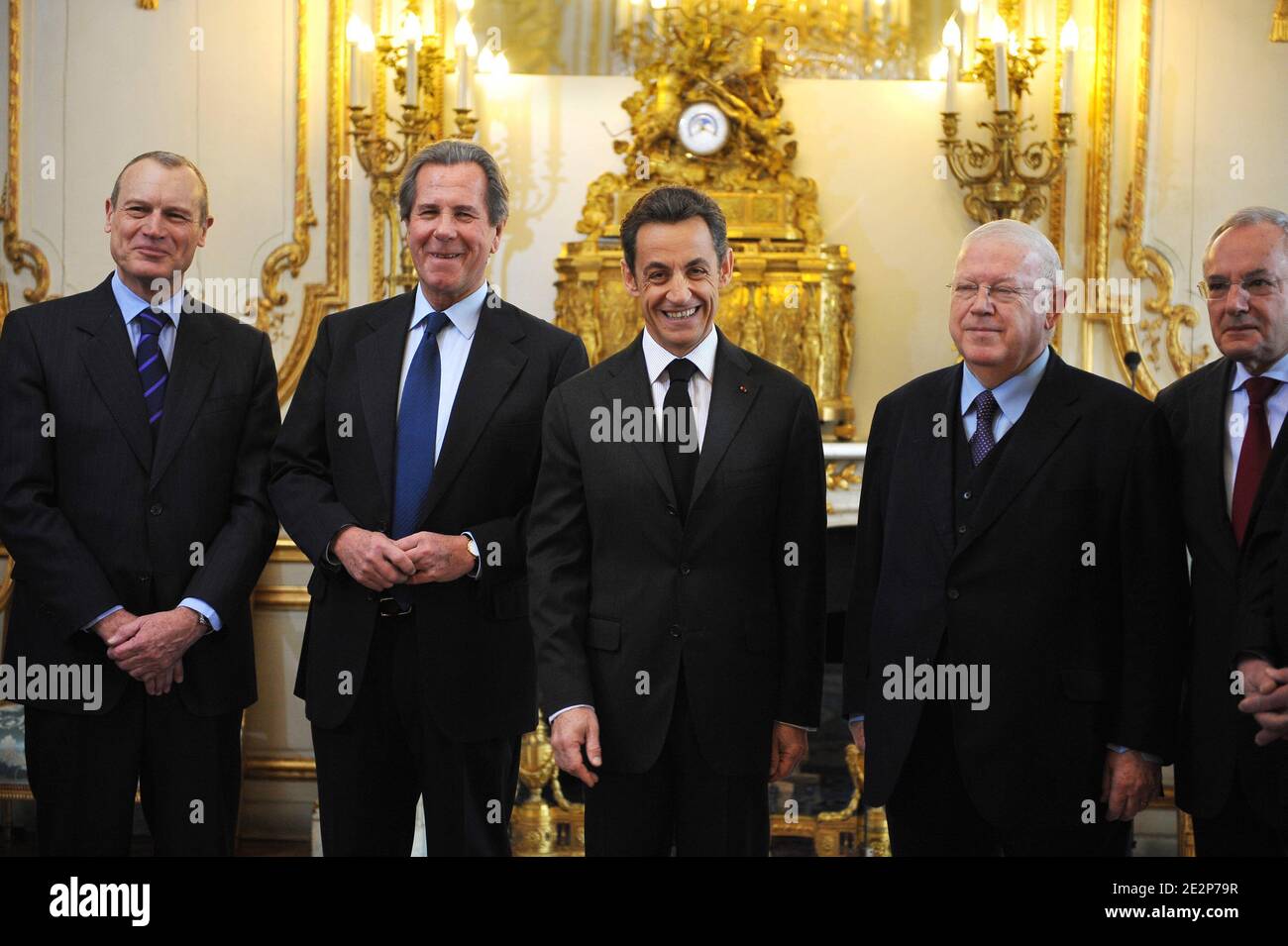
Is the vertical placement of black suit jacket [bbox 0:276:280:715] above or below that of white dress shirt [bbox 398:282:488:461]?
below

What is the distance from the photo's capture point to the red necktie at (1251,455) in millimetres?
2287

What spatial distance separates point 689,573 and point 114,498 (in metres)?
1.10

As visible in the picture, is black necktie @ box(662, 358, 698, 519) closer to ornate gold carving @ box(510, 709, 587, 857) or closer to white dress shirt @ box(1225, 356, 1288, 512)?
white dress shirt @ box(1225, 356, 1288, 512)

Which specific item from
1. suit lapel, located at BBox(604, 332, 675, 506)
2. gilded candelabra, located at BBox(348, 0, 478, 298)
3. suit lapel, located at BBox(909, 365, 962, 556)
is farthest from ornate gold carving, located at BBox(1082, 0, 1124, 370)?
suit lapel, located at BBox(604, 332, 675, 506)

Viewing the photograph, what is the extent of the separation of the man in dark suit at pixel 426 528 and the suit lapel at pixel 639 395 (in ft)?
0.81

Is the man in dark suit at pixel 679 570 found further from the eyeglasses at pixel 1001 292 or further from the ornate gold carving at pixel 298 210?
the ornate gold carving at pixel 298 210

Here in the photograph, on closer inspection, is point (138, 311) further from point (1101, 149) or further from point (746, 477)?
point (1101, 149)

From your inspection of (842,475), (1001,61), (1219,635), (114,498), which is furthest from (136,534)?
(1001,61)

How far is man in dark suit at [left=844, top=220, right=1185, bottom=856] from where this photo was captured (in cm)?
217

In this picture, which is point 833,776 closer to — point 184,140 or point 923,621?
point 923,621

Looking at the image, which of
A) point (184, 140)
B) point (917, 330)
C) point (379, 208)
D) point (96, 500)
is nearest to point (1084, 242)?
point (917, 330)

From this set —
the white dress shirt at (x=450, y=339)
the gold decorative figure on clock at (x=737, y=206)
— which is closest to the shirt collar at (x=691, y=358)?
the white dress shirt at (x=450, y=339)

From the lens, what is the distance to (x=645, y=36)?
15.0ft

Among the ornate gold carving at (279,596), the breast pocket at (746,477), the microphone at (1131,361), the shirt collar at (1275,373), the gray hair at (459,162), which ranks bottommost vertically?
the ornate gold carving at (279,596)
